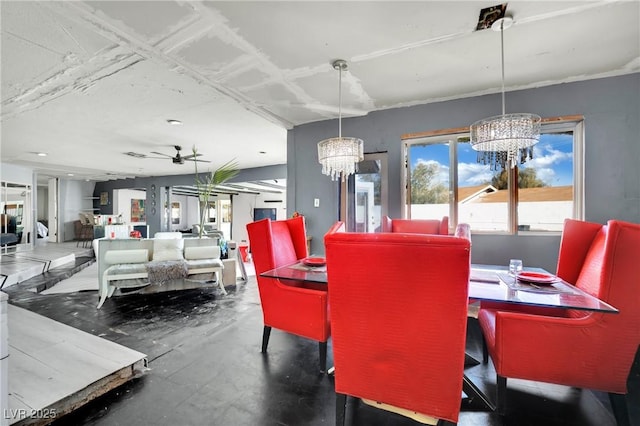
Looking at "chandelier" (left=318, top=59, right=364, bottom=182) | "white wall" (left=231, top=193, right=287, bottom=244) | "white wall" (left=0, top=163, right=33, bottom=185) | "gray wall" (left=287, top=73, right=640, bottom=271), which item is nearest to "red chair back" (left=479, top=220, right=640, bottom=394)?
"gray wall" (left=287, top=73, right=640, bottom=271)

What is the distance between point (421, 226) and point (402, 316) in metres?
2.00

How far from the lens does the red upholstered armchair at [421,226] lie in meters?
2.85

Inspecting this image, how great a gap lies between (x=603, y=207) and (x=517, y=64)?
1.64 m

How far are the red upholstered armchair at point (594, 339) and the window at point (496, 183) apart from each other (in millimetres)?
1670

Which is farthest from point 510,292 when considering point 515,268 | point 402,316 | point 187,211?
point 187,211

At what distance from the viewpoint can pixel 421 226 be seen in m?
2.94

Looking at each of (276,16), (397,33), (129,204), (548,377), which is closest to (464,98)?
(397,33)

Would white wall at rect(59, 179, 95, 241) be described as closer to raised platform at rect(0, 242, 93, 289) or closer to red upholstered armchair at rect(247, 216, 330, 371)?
raised platform at rect(0, 242, 93, 289)

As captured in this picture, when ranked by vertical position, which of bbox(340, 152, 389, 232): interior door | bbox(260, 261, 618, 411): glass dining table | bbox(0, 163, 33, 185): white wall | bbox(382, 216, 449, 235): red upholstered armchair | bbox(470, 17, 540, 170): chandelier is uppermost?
bbox(0, 163, 33, 185): white wall

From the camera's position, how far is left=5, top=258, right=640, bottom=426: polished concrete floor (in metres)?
1.51

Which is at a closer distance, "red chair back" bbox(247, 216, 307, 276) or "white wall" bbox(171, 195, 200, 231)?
"red chair back" bbox(247, 216, 307, 276)

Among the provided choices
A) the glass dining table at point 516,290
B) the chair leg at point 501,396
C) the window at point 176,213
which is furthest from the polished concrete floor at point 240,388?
the window at point 176,213

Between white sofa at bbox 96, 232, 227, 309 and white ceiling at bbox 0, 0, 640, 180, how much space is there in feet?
5.69

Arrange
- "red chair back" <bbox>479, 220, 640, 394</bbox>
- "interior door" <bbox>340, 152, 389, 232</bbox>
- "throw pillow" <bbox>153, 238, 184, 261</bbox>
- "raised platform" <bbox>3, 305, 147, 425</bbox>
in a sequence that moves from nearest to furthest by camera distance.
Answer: "red chair back" <bbox>479, 220, 640, 394</bbox> → "raised platform" <bbox>3, 305, 147, 425</bbox> → "interior door" <bbox>340, 152, 389, 232</bbox> → "throw pillow" <bbox>153, 238, 184, 261</bbox>
